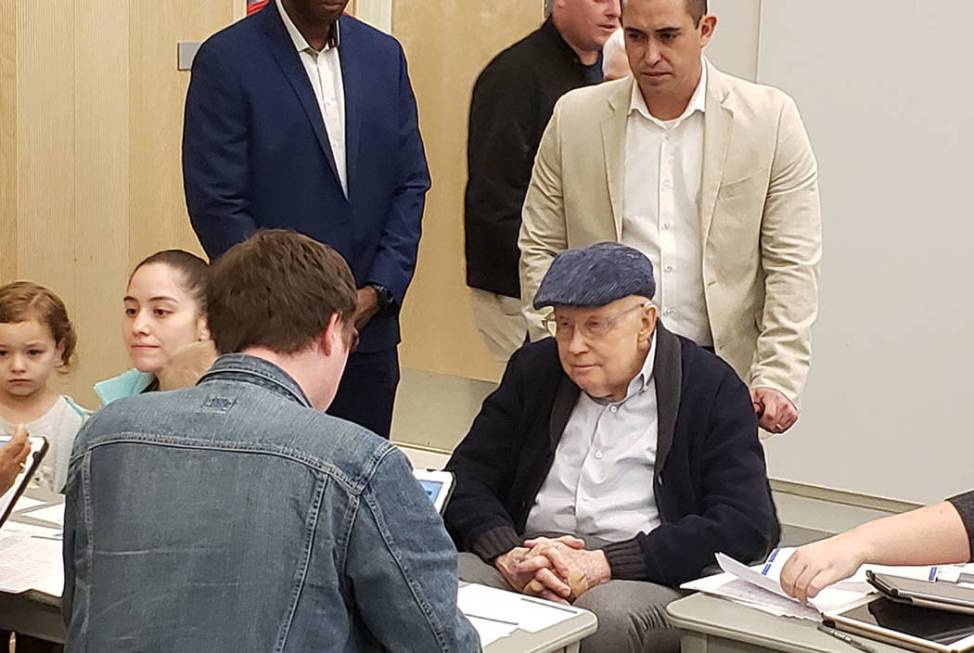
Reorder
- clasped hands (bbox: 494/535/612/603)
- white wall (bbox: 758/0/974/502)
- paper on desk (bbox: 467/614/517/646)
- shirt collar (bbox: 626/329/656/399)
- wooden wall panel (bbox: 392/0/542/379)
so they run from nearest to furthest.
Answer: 1. paper on desk (bbox: 467/614/517/646)
2. clasped hands (bbox: 494/535/612/603)
3. shirt collar (bbox: 626/329/656/399)
4. white wall (bbox: 758/0/974/502)
5. wooden wall panel (bbox: 392/0/542/379)

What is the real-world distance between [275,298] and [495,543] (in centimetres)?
130

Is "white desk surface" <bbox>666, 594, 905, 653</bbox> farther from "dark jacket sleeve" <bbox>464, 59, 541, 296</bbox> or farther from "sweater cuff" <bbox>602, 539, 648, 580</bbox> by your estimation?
"dark jacket sleeve" <bbox>464, 59, 541, 296</bbox>

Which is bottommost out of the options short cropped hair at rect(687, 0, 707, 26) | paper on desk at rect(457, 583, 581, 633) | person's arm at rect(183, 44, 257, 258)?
paper on desk at rect(457, 583, 581, 633)

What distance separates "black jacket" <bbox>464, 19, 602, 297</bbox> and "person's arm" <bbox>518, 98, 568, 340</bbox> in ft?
1.77

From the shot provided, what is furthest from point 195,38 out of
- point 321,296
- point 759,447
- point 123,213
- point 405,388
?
point 321,296

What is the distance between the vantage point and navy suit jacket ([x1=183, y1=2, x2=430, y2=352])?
3.73 meters

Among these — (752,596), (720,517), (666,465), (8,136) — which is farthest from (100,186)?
(752,596)

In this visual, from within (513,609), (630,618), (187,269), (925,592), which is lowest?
(630,618)

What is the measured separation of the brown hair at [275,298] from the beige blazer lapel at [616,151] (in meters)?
1.59

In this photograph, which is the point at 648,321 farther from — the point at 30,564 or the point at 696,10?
the point at 30,564

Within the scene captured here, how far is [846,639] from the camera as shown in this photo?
232 cm

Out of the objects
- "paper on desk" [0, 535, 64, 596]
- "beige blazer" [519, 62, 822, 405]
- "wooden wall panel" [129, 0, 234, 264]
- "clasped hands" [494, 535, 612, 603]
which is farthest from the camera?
"wooden wall panel" [129, 0, 234, 264]

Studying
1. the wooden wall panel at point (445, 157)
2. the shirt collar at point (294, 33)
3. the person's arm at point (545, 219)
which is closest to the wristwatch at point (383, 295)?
the person's arm at point (545, 219)

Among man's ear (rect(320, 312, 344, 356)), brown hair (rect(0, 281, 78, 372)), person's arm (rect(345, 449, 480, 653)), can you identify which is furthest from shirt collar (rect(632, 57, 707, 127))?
person's arm (rect(345, 449, 480, 653))
